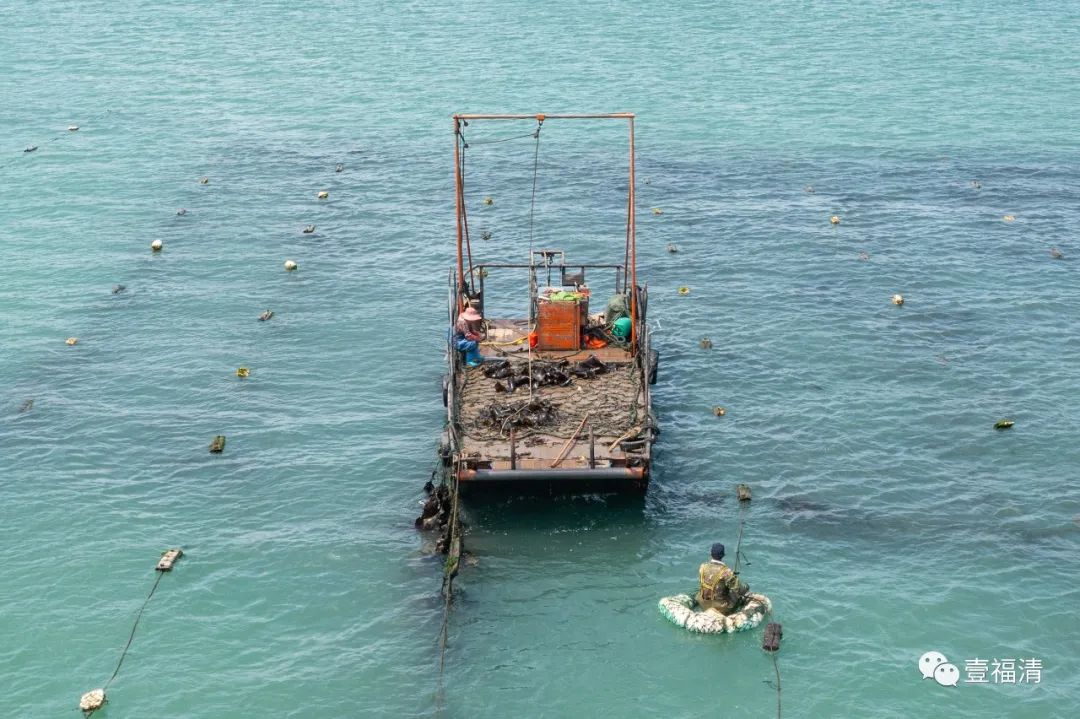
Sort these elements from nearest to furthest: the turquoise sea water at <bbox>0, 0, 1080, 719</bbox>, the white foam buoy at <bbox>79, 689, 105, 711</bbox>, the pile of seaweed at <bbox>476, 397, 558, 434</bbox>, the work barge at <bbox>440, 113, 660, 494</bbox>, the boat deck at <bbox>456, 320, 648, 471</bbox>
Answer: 1. the white foam buoy at <bbox>79, 689, 105, 711</bbox>
2. the turquoise sea water at <bbox>0, 0, 1080, 719</bbox>
3. the work barge at <bbox>440, 113, 660, 494</bbox>
4. the boat deck at <bbox>456, 320, 648, 471</bbox>
5. the pile of seaweed at <bbox>476, 397, 558, 434</bbox>

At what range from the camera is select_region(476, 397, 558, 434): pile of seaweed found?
30031mm

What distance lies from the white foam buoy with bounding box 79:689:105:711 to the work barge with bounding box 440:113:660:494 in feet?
27.8

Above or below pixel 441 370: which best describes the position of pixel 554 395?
above

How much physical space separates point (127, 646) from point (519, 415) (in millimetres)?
10343

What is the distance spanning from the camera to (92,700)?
23.7 m

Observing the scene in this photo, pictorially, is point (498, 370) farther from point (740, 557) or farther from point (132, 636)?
point (132, 636)

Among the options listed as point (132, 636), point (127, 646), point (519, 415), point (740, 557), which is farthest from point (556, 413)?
point (127, 646)

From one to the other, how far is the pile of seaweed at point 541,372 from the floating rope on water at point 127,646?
355 inches

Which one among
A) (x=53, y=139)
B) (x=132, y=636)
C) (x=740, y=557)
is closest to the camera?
(x=132, y=636)

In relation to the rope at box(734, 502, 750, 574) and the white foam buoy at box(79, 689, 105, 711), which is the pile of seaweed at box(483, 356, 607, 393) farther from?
the white foam buoy at box(79, 689, 105, 711)

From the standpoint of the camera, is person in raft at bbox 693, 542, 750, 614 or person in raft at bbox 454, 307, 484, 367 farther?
person in raft at bbox 454, 307, 484, 367

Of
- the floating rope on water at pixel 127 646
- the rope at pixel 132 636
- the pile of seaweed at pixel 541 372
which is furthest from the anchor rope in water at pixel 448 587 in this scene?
the rope at pixel 132 636

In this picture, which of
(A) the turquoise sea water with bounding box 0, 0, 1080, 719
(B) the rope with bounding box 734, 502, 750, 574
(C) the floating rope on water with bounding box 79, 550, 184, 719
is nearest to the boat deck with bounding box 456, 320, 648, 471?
(A) the turquoise sea water with bounding box 0, 0, 1080, 719

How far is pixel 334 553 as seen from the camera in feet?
94.0
